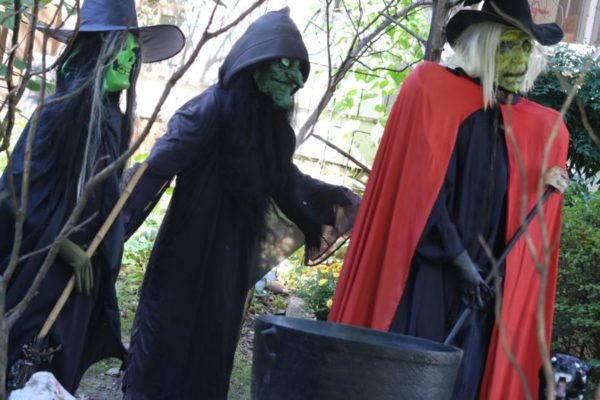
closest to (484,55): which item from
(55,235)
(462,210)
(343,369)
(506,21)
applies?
(506,21)

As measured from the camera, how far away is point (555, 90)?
23.7ft

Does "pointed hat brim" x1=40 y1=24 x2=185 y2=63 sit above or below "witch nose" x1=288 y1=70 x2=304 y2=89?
above

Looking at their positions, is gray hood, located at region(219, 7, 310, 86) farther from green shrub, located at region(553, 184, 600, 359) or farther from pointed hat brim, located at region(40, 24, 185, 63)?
green shrub, located at region(553, 184, 600, 359)

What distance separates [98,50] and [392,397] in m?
2.61

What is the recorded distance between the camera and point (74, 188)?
476cm

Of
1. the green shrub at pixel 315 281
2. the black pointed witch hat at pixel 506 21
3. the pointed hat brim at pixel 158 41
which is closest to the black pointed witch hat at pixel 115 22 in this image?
the pointed hat brim at pixel 158 41

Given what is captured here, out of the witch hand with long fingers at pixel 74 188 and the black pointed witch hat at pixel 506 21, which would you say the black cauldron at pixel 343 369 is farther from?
the black pointed witch hat at pixel 506 21

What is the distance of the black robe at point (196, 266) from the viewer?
5090 mm

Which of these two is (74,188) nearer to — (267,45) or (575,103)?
(267,45)

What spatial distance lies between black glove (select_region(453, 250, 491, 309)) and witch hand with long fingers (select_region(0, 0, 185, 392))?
157cm

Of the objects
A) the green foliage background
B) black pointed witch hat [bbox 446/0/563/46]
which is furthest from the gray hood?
the green foliage background

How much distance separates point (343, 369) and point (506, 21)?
2.32 metres

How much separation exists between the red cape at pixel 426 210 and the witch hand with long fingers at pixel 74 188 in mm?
1132

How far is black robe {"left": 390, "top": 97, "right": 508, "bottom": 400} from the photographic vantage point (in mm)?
4527
